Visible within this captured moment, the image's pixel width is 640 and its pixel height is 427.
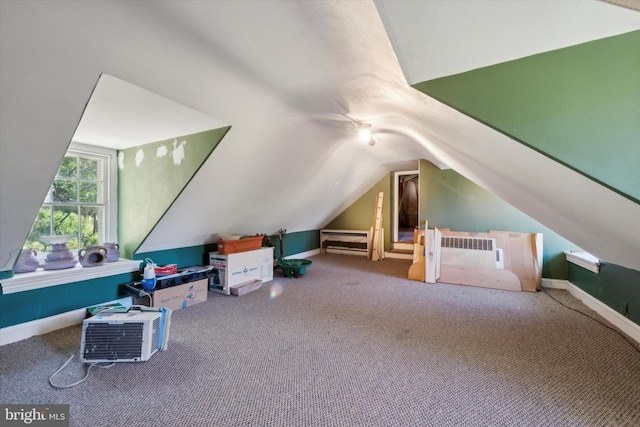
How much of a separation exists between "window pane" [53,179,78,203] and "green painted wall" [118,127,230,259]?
0.43 metres

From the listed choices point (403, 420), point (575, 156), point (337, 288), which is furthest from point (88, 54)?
point (337, 288)

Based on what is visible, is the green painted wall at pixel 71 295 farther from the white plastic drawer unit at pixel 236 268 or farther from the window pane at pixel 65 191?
the window pane at pixel 65 191

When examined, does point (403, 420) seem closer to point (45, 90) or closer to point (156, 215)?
point (45, 90)

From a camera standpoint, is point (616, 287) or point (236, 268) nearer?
point (616, 287)

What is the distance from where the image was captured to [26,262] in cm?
238

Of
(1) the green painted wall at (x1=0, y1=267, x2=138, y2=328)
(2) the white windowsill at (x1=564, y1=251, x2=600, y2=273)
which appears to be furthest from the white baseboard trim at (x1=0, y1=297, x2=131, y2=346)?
(2) the white windowsill at (x1=564, y1=251, x2=600, y2=273)

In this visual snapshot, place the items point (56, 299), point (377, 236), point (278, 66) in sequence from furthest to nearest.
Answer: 1. point (377, 236)
2. point (56, 299)
3. point (278, 66)

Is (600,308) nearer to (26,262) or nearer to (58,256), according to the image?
(58,256)

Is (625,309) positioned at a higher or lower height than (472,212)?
lower

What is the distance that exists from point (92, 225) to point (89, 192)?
1.31ft

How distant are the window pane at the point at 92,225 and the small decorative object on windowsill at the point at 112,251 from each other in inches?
14.5

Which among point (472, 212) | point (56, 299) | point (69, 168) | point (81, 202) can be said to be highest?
point (69, 168)

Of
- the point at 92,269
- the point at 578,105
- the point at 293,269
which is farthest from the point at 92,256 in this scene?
the point at 578,105

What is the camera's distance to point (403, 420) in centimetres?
137
